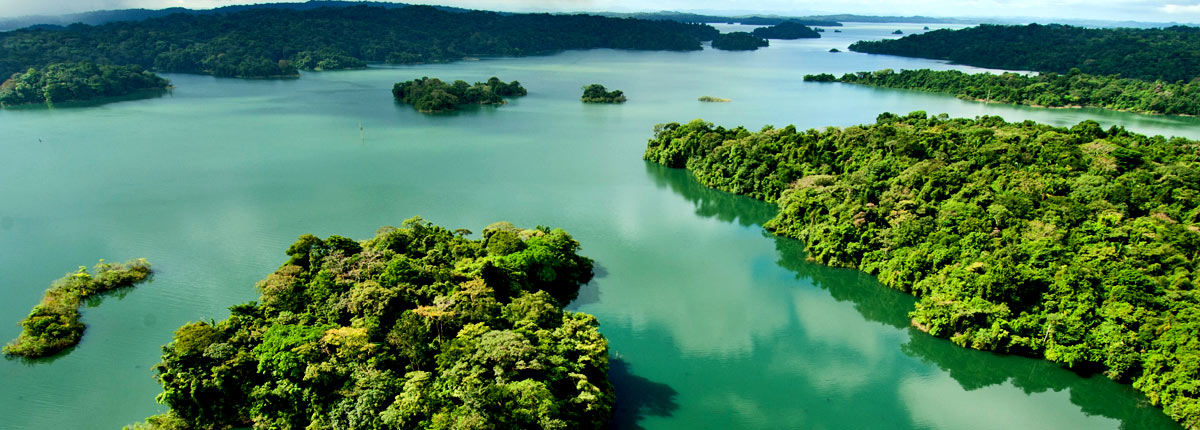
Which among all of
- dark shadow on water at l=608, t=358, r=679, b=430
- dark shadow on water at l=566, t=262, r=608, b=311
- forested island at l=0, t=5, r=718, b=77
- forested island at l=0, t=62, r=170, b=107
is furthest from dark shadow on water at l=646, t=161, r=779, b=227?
forested island at l=0, t=5, r=718, b=77

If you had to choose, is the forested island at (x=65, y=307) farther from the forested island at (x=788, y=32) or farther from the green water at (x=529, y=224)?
the forested island at (x=788, y=32)

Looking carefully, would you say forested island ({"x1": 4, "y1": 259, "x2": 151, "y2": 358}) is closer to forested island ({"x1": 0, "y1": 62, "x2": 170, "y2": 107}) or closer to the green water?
the green water

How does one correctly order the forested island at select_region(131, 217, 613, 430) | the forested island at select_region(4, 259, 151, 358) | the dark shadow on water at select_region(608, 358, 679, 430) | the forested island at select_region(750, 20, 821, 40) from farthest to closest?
1. the forested island at select_region(750, 20, 821, 40)
2. the forested island at select_region(4, 259, 151, 358)
3. the dark shadow on water at select_region(608, 358, 679, 430)
4. the forested island at select_region(131, 217, 613, 430)

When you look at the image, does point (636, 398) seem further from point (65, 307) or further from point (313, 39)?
point (313, 39)

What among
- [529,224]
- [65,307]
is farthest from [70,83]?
[529,224]

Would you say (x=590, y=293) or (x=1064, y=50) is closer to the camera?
(x=590, y=293)
